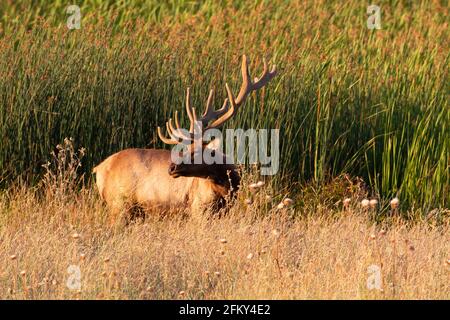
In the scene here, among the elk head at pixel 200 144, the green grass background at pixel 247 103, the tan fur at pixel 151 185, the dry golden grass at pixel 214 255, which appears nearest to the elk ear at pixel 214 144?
the elk head at pixel 200 144

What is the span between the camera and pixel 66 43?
33.6 ft

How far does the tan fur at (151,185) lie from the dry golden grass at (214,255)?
166 mm

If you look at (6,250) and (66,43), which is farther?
(66,43)

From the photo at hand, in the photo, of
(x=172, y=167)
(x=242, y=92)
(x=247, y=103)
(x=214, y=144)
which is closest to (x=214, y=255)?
(x=172, y=167)

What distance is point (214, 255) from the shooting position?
281 inches

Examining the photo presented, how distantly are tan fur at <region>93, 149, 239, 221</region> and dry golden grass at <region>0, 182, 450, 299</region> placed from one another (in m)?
A: 0.17

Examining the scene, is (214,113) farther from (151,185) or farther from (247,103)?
(247,103)

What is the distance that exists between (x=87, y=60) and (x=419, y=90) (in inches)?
121

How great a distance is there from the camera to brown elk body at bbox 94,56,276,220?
8.27 metres

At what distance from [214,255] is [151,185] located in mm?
1423

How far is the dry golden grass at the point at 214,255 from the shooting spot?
640 centimetres

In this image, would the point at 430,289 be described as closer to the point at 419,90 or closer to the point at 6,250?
the point at 6,250

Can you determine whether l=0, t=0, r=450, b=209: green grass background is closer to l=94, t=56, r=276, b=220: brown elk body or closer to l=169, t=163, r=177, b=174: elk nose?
l=94, t=56, r=276, b=220: brown elk body
